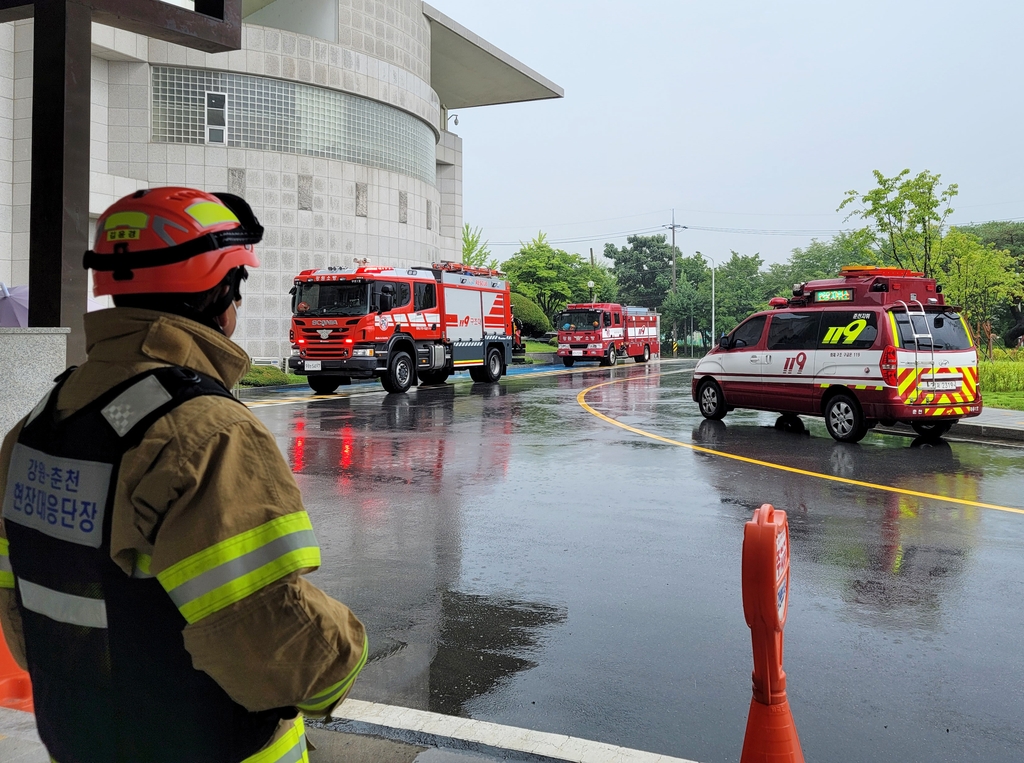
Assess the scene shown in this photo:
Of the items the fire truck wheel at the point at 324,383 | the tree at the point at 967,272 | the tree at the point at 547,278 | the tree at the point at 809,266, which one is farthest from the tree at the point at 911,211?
the tree at the point at 809,266

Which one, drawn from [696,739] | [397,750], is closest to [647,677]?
[696,739]

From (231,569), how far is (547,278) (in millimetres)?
65640

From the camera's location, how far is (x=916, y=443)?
44.0 ft

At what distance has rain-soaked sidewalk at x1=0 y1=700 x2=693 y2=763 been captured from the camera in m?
3.54

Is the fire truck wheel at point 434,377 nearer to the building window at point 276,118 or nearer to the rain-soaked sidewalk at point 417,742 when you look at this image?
the building window at point 276,118

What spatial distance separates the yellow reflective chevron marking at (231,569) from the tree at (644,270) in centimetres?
10249

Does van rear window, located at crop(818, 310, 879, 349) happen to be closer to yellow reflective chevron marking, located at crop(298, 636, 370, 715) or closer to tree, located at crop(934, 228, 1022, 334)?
yellow reflective chevron marking, located at crop(298, 636, 370, 715)

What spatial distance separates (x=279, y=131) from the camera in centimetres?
3256

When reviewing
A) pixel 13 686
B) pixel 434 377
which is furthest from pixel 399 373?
pixel 13 686

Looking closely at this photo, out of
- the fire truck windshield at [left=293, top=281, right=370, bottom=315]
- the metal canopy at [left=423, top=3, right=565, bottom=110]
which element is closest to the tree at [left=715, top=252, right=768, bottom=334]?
the metal canopy at [left=423, top=3, right=565, bottom=110]

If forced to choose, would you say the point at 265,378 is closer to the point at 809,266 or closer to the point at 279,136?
the point at 279,136

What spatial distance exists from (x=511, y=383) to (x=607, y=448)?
50.4ft

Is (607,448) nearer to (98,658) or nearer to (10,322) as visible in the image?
(10,322)

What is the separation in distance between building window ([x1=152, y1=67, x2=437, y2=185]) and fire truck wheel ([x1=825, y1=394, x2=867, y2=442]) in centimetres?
2400
